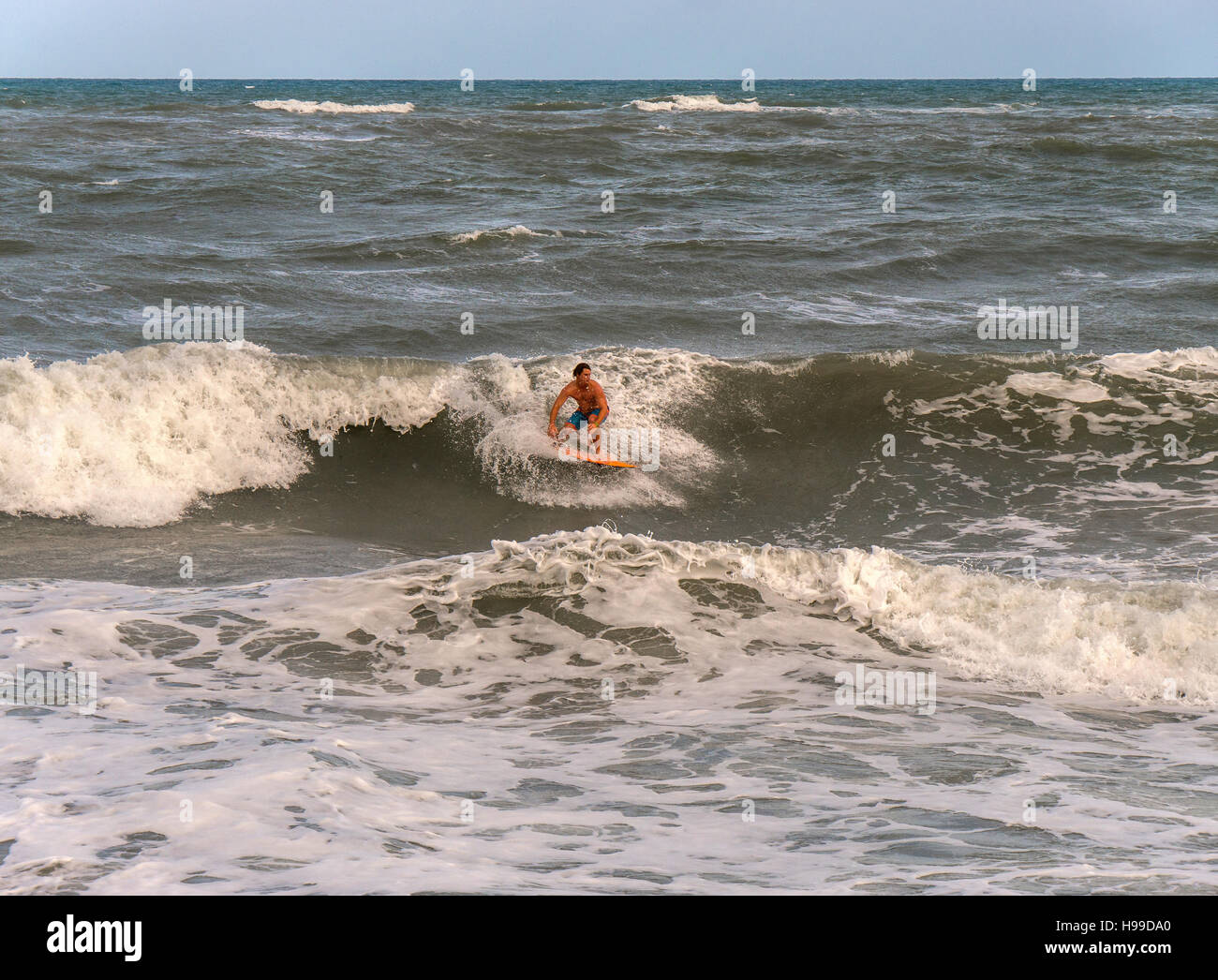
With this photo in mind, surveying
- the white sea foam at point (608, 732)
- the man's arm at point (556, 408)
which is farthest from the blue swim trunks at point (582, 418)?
the white sea foam at point (608, 732)

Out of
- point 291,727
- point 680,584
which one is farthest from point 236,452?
point 291,727

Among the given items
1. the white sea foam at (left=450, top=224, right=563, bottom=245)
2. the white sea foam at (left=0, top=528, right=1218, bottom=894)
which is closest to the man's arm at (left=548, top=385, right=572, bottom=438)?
the white sea foam at (left=0, top=528, right=1218, bottom=894)

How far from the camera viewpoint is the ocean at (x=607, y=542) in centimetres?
526

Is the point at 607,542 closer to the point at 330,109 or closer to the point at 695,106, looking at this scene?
the point at 330,109

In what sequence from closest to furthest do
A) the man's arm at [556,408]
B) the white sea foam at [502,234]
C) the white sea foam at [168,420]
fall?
the white sea foam at [168,420] → the man's arm at [556,408] → the white sea foam at [502,234]

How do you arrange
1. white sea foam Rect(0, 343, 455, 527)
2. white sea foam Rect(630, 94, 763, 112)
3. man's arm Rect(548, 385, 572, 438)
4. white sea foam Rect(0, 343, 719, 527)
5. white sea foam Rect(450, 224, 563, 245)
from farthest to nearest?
1. white sea foam Rect(630, 94, 763, 112)
2. white sea foam Rect(450, 224, 563, 245)
3. man's arm Rect(548, 385, 572, 438)
4. white sea foam Rect(0, 343, 719, 527)
5. white sea foam Rect(0, 343, 455, 527)

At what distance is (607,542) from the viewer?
9.41 m

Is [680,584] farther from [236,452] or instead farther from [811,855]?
[236,452]

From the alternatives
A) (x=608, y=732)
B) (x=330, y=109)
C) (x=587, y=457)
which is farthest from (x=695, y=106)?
(x=608, y=732)

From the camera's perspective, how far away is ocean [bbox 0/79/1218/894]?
17.3ft

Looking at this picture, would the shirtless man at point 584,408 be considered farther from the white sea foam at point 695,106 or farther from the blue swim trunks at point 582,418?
the white sea foam at point 695,106

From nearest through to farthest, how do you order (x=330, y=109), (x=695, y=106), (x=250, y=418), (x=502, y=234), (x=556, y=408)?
(x=556, y=408), (x=250, y=418), (x=502, y=234), (x=330, y=109), (x=695, y=106)

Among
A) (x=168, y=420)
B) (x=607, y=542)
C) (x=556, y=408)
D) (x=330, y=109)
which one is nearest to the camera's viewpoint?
(x=607, y=542)

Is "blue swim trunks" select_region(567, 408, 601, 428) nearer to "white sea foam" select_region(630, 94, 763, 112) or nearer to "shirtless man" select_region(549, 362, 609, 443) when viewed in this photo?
"shirtless man" select_region(549, 362, 609, 443)
